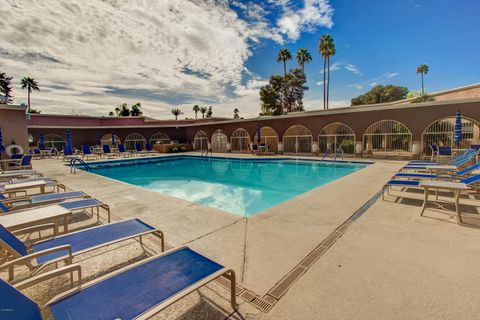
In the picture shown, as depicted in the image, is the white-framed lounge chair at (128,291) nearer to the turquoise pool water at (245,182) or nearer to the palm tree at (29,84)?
the turquoise pool water at (245,182)

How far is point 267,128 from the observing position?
20.8 metres

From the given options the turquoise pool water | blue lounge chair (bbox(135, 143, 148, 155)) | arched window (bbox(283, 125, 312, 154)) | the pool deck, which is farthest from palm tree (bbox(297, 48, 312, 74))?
the pool deck

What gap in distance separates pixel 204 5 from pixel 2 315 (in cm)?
1133

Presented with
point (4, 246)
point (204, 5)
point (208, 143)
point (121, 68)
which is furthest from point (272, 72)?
point (4, 246)

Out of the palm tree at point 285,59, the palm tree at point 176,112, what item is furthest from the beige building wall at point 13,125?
the palm tree at point 176,112

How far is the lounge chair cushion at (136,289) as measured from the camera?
1474 millimetres

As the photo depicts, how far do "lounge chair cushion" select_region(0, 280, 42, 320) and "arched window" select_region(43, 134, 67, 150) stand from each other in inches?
1155

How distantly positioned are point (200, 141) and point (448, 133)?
21.4m

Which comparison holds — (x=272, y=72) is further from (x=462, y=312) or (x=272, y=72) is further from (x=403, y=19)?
(x=462, y=312)

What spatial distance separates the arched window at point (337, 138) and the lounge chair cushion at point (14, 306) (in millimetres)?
17553

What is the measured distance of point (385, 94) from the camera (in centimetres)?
3684

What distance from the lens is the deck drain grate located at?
2.11 m

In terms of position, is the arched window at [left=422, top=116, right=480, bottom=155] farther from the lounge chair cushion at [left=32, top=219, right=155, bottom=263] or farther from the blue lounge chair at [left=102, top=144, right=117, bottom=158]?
the blue lounge chair at [left=102, top=144, right=117, bottom=158]

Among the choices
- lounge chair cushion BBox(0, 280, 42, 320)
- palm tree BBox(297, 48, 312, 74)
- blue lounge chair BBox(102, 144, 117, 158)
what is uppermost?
palm tree BBox(297, 48, 312, 74)
